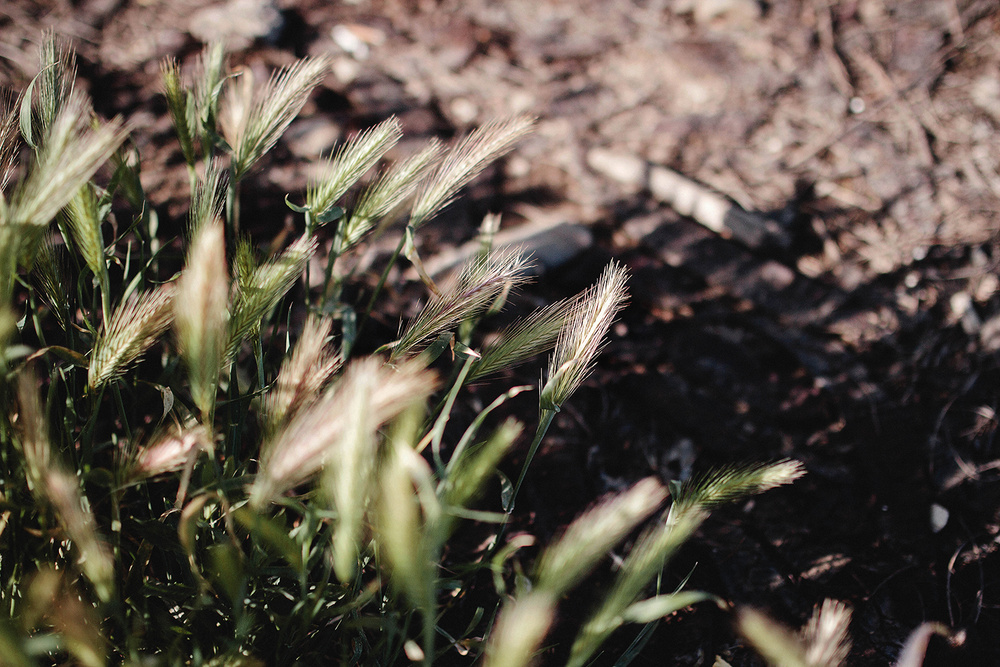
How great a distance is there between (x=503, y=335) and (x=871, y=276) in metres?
1.34

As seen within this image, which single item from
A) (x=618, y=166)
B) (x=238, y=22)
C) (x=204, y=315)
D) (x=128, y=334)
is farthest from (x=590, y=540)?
(x=238, y=22)

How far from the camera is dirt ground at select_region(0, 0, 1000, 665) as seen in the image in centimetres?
125

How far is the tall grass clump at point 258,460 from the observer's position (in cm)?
63

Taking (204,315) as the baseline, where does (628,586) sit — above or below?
below

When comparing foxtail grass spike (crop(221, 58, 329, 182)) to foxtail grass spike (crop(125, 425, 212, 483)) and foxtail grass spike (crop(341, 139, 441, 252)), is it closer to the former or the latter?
foxtail grass spike (crop(341, 139, 441, 252))

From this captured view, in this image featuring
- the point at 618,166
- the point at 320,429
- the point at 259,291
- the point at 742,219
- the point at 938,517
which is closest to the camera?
the point at 320,429

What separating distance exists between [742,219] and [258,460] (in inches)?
58.1

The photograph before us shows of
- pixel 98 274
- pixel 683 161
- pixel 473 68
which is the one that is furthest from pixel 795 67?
pixel 98 274

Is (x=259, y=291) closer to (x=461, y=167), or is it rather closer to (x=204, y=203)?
(x=204, y=203)

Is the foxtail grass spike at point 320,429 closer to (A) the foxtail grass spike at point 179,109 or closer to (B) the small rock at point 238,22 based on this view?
(A) the foxtail grass spike at point 179,109

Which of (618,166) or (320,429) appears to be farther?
Answer: (618,166)

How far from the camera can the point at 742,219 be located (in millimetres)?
1826

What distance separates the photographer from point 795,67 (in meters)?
2.22

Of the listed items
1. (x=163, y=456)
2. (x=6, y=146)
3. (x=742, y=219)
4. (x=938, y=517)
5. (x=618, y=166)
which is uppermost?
(x=6, y=146)
